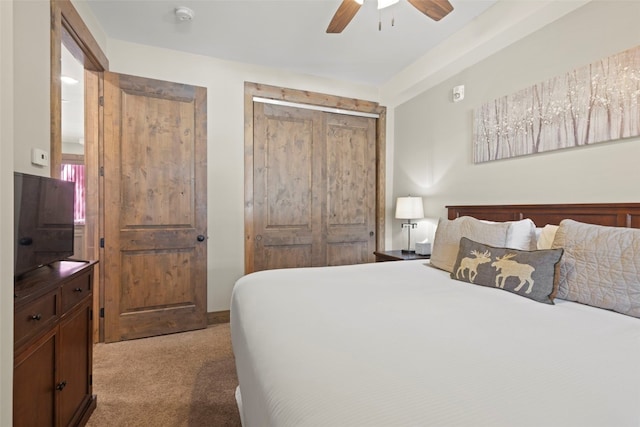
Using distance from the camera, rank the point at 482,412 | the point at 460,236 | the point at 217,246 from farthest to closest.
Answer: the point at 217,246, the point at 460,236, the point at 482,412

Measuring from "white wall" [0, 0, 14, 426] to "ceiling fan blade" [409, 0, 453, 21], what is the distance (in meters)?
1.97

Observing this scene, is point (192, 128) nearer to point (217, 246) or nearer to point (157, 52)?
point (157, 52)

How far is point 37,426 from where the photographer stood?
1.24 meters

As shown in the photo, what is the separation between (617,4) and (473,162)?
1.30 m

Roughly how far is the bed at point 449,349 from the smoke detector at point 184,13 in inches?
88.3

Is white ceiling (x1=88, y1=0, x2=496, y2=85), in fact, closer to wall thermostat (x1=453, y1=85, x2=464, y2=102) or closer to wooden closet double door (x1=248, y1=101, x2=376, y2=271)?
wall thermostat (x1=453, y1=85, x2=464, y2=102)

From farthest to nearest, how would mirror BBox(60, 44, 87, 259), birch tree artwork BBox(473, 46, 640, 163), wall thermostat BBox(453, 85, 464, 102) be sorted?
1. mirror BBox(60, 44, 87, 259)
2. wall thermostat BBox(453, 85, 464, 102)
3. birch tree artwork BBox(473, 46, 640, 163)

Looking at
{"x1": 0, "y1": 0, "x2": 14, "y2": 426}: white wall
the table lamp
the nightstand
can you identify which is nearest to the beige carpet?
{"x1": 0, "y1": 0, "x2": 14, "y2": 426}: white wall

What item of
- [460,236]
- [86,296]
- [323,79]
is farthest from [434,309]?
[323,79]

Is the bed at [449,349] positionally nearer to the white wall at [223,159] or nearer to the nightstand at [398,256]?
the nightstand at [398,256]

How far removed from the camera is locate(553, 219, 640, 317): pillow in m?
1.29

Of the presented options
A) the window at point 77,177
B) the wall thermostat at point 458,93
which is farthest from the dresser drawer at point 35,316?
the window at point 77,177

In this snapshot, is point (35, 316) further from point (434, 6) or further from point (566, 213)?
point (566, 213)

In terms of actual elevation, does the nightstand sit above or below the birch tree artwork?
below
